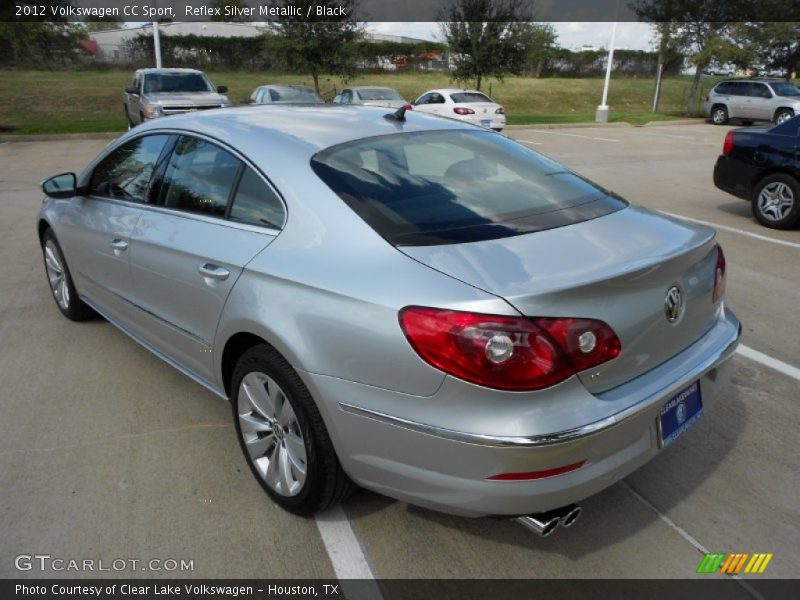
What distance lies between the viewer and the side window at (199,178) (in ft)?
9.59

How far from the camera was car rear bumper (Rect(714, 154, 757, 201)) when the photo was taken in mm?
7719

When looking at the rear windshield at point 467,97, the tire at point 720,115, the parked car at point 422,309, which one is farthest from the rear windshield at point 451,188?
the tire at point 720,115

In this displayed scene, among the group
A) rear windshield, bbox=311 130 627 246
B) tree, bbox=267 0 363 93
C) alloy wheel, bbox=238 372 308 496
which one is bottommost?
alloy wheel, bbox=238 372 308 496

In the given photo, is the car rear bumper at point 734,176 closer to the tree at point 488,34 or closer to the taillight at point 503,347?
the taillight at point 503,347

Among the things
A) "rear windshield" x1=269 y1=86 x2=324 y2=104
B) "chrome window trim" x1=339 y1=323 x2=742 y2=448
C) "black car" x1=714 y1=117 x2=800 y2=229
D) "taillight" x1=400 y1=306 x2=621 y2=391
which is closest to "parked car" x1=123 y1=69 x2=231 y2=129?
"rear windshield" x1=269 y1=86 x2=324 y2=104

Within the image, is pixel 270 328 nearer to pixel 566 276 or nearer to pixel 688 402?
pixel 566 276

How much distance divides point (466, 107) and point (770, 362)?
1627cm

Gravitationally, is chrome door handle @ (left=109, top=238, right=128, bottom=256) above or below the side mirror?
below

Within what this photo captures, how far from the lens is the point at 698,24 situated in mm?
28125

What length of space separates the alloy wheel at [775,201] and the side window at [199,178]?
6.76 m

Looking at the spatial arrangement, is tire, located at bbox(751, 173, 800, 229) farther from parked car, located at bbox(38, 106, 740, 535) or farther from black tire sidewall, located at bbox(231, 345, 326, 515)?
black tire sidewall, located at bbox(231, 345, 326, 515)

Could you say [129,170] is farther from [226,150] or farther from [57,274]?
[57,274]

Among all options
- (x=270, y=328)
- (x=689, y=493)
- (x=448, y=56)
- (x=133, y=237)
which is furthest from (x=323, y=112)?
(x=448, y=56)

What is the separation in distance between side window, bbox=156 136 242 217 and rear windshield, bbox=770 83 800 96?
2677 cm
